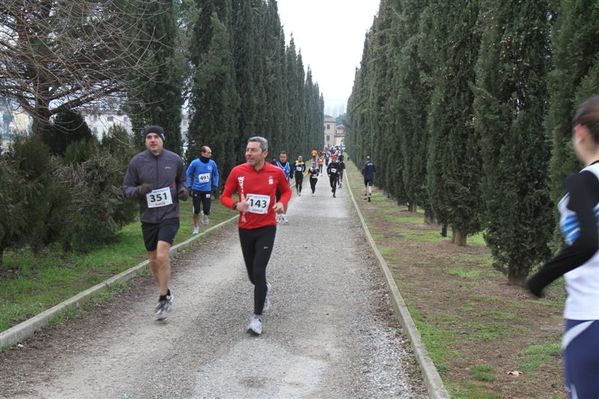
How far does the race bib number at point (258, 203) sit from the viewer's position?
636 cm

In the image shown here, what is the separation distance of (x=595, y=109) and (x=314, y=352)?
161 inches

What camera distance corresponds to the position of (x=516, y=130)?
8.09 meters

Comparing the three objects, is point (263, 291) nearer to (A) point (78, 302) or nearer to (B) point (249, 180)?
(B) point (249, 180)

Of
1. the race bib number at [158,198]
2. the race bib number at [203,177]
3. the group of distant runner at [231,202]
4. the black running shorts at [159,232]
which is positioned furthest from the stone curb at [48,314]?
the race bib number at [203,177]

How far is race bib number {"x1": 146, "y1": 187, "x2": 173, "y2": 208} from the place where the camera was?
677 cm

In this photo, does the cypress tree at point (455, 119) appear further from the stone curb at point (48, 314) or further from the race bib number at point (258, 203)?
the stone curb at point (48, 314)

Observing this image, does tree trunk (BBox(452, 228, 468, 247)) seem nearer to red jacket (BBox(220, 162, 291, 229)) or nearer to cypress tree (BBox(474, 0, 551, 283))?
cypress tree (BBox(474, 0, 551, 283))

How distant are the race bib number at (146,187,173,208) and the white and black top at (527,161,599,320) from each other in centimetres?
501

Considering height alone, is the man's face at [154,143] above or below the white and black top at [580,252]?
above

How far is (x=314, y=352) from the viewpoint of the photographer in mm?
5840

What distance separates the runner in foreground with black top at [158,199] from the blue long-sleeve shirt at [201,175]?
7.78 meters

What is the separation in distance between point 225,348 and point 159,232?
68.0 inches

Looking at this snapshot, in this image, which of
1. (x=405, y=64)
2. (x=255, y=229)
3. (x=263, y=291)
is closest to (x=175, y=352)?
(x=263, y=291)

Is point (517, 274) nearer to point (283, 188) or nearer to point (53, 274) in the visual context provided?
point (283, 188)
